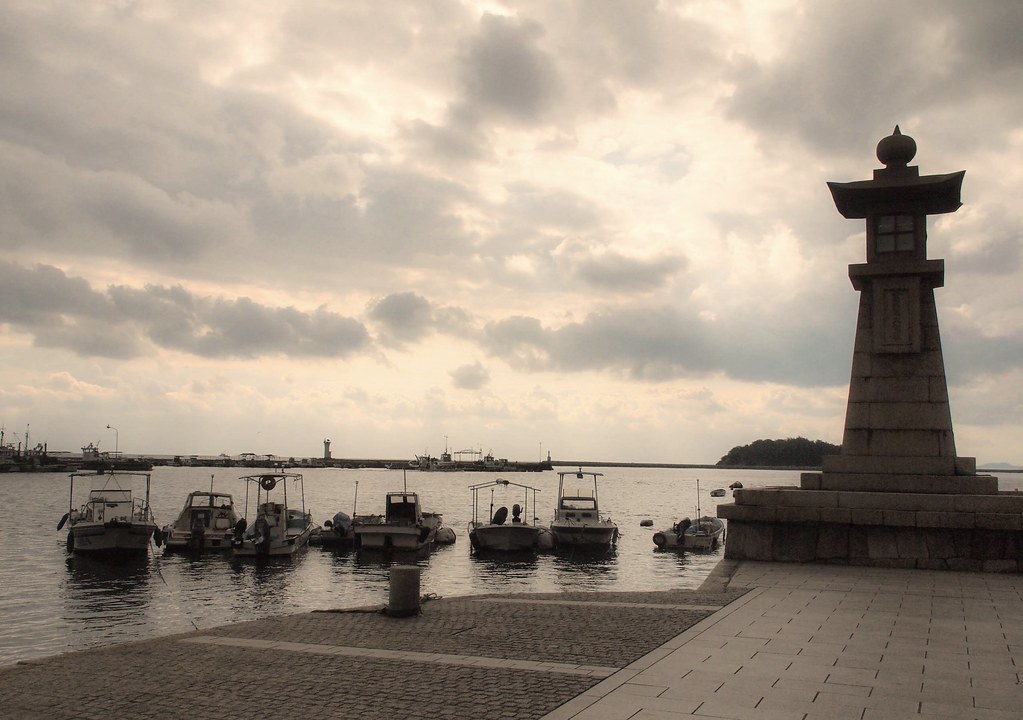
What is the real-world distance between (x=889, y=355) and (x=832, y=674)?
1184cm

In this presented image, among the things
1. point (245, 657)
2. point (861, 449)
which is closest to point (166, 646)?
point (245, 657)

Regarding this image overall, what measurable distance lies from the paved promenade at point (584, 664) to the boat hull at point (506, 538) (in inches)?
1222

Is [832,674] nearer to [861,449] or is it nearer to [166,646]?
[166,646]

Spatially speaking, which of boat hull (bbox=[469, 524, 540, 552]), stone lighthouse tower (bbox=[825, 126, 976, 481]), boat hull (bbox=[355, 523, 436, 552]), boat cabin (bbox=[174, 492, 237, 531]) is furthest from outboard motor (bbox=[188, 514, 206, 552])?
stone lighthouse tower (bbox=[825, 126, 976, 481])

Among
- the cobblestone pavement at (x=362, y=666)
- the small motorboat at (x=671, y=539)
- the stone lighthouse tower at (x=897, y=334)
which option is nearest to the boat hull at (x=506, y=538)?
the small motorboat at (x=671, y=539)

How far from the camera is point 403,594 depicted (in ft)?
42.5

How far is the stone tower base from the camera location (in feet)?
53.8

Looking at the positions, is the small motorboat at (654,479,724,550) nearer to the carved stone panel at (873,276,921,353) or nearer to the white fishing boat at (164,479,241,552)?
the white fishing boat at (164,479,241,552)

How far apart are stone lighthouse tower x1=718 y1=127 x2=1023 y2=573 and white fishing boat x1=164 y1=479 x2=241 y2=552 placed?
33.8m

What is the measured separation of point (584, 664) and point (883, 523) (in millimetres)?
10118

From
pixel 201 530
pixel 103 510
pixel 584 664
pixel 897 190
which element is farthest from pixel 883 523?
pixel 103 510

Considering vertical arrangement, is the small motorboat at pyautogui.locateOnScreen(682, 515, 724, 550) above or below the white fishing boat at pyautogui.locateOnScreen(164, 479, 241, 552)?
below

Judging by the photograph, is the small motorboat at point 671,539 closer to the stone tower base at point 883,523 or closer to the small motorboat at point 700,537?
the small motorboat at point 700,537

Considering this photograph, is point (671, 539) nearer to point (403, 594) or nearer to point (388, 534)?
point (388, 534)
